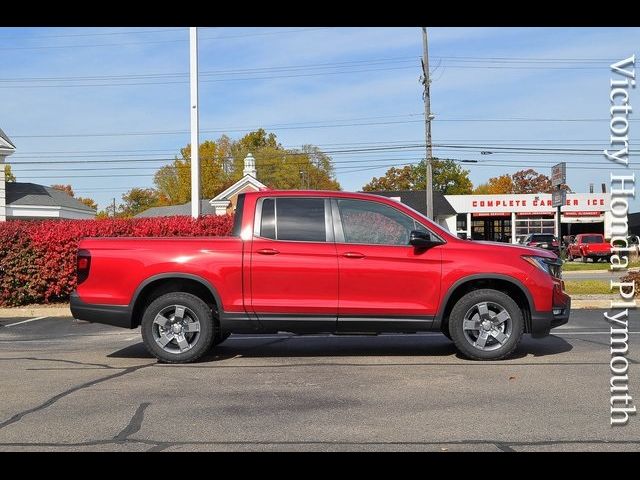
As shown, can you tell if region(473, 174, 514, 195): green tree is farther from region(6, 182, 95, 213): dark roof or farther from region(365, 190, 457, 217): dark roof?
region(6, 182, 95, 213): dark roof

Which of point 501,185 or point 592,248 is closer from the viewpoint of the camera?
point 592,248

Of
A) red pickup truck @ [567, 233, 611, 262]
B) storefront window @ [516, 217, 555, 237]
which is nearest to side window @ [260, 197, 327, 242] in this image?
red pickup truck @ [567, 233, 611, 262]

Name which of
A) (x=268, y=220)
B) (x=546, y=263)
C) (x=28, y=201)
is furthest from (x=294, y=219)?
(x=28, y=201)

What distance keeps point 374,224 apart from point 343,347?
1.98m

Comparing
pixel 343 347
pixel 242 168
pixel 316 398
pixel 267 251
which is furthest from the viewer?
pixel 242 168

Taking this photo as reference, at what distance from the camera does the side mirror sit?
770 cm

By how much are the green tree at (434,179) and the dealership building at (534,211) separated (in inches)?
1428

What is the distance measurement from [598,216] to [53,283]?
55.1 metres

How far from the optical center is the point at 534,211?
197 feet

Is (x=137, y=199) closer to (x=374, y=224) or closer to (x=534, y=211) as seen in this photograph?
(x=534, y=211)

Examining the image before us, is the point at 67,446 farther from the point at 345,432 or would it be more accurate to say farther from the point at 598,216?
the point at 598,216

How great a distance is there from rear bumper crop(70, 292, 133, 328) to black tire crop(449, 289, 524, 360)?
12.3ft

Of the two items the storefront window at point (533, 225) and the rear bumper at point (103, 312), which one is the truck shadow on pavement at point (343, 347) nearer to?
the rear bumper at point (103, 312)
